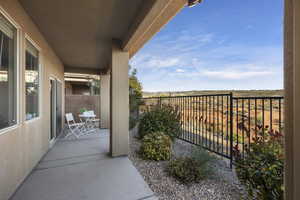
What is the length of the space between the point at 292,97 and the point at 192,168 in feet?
6.66

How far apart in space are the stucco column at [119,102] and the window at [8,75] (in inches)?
65.3

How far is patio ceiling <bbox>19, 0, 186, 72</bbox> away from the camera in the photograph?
2133 mm

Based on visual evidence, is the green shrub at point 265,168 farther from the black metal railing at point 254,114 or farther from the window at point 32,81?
the window at point 32,81

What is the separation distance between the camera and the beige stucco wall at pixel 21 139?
1814 millimetres

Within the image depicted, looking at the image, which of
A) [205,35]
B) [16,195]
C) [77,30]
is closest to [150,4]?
[77,30]

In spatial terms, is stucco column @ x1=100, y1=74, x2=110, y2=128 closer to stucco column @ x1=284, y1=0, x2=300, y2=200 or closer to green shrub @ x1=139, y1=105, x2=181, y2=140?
green shrub @ x1=139, y1=105, x2=181, y2=140

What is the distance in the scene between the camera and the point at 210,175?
95.7 inches

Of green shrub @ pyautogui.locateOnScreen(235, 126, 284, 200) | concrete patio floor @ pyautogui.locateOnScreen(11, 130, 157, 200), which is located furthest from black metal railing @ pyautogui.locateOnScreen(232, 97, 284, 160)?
concrete patio floor @ pyautogui.locateOnScreen(11, 130, 157, 200)

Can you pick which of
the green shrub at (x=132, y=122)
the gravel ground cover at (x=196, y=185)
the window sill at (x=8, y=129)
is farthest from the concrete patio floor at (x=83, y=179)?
the green shrub at (x=132, y=122)

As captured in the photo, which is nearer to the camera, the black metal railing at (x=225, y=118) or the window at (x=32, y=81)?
the black metal railing at (x=225, y=118)

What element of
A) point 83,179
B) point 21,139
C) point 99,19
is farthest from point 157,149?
point 99,19

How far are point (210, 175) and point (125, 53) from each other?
9.79ft

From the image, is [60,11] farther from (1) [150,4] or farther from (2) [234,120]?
(2) [234,120]

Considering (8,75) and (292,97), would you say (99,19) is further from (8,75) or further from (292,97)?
(292,97)
